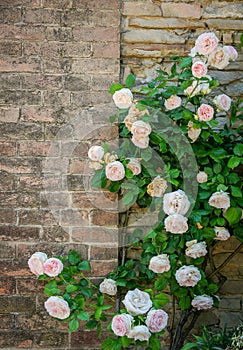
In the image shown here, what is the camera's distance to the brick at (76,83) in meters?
2.50

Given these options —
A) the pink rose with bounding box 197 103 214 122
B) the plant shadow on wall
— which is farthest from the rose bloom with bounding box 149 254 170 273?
the pink rose with bounding box 197 103 214 122

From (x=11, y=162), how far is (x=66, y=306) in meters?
0.72

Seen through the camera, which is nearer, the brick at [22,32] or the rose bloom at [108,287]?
the rose bloom at [108,287]

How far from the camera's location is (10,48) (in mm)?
2486

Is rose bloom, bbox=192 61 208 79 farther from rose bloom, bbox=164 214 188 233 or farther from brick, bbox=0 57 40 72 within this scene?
brick, bbox=0 57 40 72

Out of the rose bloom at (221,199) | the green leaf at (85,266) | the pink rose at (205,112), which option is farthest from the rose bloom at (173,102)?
the green leaf at (85,266)

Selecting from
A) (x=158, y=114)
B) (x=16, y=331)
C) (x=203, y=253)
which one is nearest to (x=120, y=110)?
(x=158, y=114)

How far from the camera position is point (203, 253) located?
7.66ft

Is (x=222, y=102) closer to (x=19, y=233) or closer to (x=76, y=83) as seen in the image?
(x=76, y=83)

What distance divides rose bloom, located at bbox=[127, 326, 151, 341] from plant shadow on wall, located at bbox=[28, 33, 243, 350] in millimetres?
66

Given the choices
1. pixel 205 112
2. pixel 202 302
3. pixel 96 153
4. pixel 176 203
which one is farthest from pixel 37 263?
pixel 205 112

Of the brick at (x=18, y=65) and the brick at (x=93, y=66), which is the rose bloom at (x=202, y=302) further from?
the brick at (x=18, y=65)

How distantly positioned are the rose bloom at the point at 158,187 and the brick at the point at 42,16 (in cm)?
88

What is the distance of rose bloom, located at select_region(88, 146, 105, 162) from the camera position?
7.77 feet
